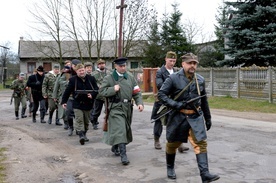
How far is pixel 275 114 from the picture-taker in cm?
1411

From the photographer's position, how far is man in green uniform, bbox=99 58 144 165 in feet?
22.2

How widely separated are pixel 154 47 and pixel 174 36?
2.30 metres

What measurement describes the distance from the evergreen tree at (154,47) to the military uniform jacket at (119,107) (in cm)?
3142

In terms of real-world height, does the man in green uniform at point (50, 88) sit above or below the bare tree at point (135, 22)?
below

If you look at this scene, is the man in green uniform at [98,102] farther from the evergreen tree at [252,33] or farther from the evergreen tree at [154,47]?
the evergreen tree at [154,47]

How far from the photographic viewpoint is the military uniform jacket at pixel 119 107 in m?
6.78

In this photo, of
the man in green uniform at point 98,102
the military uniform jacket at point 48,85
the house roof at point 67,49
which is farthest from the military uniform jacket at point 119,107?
the house roof at point 67,49

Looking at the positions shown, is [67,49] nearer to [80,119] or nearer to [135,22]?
[135,22]

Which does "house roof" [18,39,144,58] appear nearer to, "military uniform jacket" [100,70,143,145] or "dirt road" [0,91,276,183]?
"dirt road" [0,91,276,183]

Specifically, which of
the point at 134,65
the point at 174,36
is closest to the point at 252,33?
the point at 174,36

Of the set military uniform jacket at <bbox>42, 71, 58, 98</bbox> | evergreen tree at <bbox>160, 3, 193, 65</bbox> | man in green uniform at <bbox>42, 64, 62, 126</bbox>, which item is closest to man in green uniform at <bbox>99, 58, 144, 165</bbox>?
man in green uniform at <bbox>42, 64, 62, 126</bbox>

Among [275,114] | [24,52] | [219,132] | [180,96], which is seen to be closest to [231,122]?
[219,132]

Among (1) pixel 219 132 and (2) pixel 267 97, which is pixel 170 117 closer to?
(1) pixel 219 132

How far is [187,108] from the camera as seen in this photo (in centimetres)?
531
